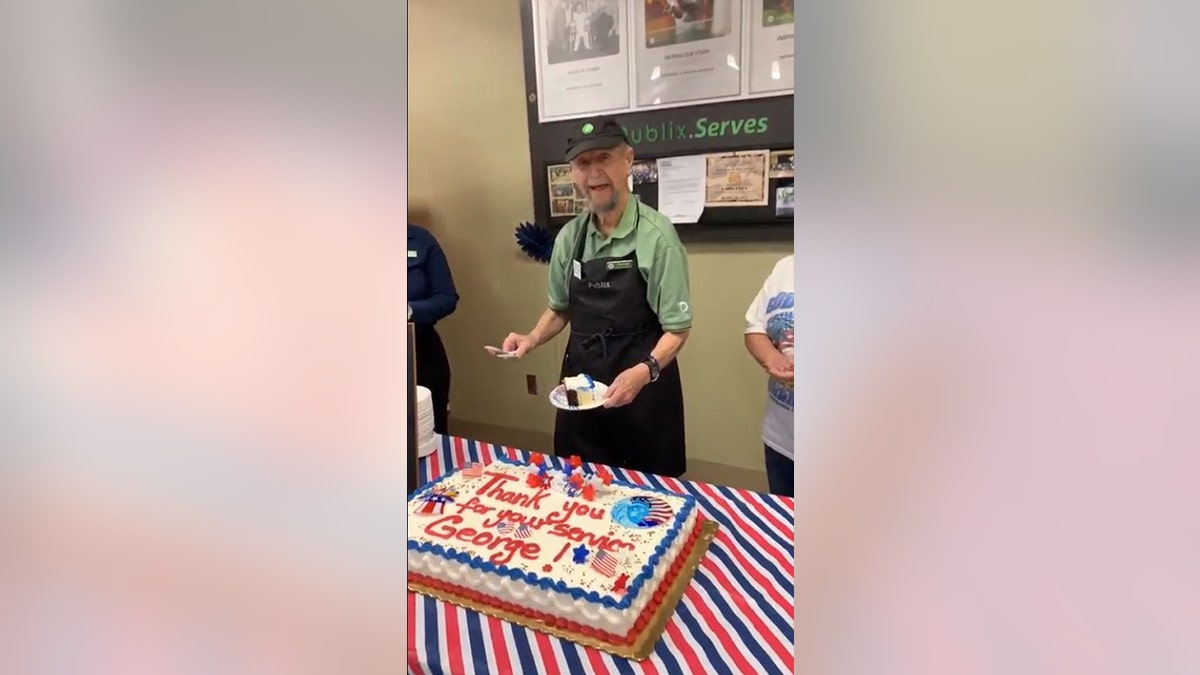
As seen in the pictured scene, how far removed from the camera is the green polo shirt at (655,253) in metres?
1.08

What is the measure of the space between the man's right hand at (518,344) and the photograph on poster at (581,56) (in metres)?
0.45

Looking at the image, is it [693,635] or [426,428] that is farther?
[426,428]

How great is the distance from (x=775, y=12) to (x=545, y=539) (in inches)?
36.7

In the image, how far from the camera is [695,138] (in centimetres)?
117

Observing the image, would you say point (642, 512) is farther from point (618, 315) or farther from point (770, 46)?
point (770, 46)

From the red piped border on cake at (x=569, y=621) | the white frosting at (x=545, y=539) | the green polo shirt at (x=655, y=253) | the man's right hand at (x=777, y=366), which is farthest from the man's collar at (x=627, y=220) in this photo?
the red piped border on cake at (x=569, y=621)

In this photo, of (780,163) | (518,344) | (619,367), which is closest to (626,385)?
(619,367)

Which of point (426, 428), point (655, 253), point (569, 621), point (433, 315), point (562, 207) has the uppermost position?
point (562, 207)
